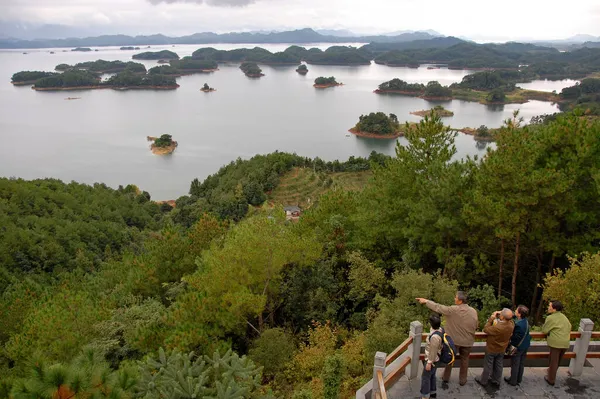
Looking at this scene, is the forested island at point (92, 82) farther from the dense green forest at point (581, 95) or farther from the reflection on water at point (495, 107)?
the dense green forest at point (581, 95)

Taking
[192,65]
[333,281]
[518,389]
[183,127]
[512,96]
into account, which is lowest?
[183,127]

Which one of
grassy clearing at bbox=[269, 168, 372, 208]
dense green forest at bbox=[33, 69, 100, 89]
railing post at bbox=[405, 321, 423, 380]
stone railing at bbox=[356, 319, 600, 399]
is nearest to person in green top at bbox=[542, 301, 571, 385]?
stone railing at bbox=[356, 319, 600, 399]

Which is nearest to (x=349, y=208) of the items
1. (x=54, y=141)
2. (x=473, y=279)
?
(x=473, y=279)

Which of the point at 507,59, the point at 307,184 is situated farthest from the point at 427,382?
the point at 507,59

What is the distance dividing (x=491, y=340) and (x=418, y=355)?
34.4 inches

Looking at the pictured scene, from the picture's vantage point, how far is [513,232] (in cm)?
964

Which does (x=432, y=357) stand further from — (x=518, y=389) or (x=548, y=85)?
(x=548, y=85)

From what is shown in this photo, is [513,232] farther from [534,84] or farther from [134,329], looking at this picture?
[534,84]

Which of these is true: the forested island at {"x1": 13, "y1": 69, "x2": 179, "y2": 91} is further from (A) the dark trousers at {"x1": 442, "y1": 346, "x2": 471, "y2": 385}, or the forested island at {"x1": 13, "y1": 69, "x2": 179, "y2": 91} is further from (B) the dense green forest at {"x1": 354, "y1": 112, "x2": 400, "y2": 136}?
(A) the dark trousers at {"x1": 442, "y1": 346, "x2": 471, "y2": 385}

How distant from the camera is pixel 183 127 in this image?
74750mm

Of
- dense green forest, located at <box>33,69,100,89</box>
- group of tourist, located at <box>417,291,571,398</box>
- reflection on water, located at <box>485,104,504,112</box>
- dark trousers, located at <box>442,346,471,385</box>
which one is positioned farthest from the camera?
dense green forest, located at <box>33,69,100,89</box>

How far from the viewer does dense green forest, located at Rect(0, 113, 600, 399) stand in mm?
7008

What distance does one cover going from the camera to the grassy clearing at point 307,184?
137 ft

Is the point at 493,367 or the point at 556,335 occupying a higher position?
the point at 556,335
